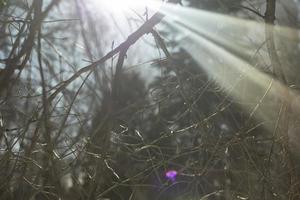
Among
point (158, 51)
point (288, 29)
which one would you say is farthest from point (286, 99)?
point (288, 29)

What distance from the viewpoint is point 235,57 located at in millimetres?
3285

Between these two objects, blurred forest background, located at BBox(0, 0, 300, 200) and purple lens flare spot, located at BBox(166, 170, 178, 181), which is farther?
purple lens flare spot, located at BBox(166, 170, 178, 181)

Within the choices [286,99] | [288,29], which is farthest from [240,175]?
[288,29]

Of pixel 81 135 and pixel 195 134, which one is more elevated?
pixel 81 135

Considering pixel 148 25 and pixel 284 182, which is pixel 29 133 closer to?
pixel 148 25

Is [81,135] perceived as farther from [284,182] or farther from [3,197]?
[284,182]

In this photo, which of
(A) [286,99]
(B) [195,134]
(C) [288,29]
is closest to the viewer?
(A) [286,99]

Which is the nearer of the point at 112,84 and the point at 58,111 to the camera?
the point at 112,84

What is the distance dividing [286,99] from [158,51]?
0.67m

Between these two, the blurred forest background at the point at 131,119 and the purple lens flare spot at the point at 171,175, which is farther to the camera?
the purple lens flare spot at the point at 171,175

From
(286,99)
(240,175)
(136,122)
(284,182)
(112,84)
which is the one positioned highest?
(112,84)

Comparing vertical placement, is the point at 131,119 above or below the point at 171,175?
above

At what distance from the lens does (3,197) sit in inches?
102

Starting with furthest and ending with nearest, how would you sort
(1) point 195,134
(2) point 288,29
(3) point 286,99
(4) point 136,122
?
1. (2) point 288,29
2. (4) point 136,122
3. (1) point 195,134
4. (3) point 286,99
